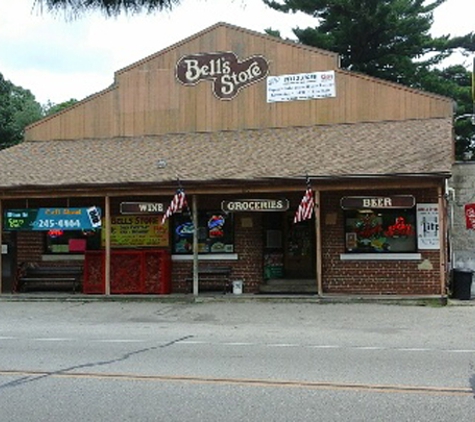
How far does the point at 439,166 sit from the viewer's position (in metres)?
14.9

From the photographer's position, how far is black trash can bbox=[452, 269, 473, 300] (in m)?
16.0

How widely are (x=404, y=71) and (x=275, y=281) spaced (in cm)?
1853

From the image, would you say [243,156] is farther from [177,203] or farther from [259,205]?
[177,203]

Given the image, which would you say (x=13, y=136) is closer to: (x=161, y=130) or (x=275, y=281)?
(x=161, y=130)

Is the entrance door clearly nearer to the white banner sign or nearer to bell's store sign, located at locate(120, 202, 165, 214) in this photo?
bell's store sign, located at locate(120, 202, 165, 214)

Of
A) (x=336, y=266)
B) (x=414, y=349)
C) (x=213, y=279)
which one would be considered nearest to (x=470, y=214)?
(x=336, y=266)

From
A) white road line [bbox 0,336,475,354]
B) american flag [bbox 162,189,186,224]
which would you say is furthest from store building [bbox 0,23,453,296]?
white road line [bbox 0,336,475,354]

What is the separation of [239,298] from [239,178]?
9.95 feet

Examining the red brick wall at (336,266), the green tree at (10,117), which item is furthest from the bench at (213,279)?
the green tree at (10,117)

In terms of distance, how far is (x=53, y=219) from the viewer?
17.7 metres

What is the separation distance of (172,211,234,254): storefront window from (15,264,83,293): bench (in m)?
2.97

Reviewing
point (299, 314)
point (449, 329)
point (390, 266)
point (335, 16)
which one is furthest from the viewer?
point (335, 16)

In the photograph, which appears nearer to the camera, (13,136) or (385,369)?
(385,369)

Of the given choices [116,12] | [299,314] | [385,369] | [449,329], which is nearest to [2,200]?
[299,314]
